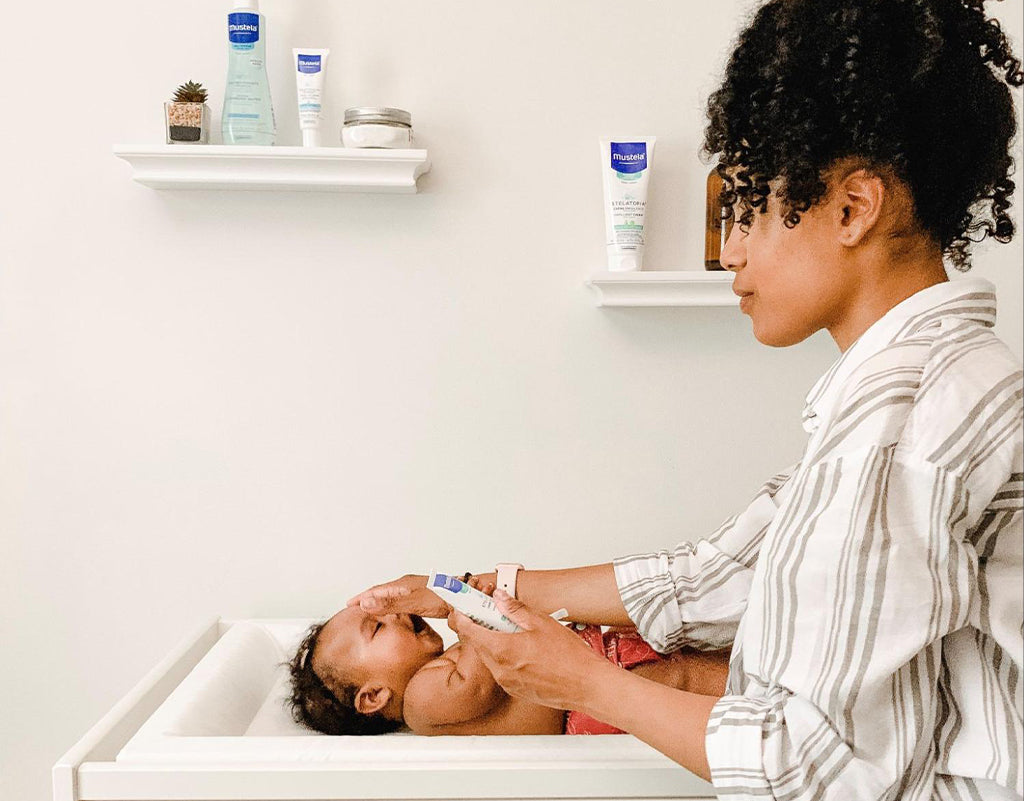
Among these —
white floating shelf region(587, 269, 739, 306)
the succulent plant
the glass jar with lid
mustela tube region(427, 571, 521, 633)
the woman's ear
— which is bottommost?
mustela tube region(427, 571, 521, 633)

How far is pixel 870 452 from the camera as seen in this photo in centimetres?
83

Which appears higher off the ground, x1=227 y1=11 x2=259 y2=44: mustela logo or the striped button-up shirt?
x1=227 y1=11 x2=259 y2=44: mustela logo

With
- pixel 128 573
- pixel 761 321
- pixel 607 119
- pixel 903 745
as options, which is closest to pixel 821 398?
pixel 761 321

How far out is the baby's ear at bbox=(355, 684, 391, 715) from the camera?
4.12ft

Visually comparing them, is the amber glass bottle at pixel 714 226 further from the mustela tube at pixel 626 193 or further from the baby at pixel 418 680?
the baby at pixel 418 680

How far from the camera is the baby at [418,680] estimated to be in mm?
1194

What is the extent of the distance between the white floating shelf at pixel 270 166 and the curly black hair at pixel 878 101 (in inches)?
23.9

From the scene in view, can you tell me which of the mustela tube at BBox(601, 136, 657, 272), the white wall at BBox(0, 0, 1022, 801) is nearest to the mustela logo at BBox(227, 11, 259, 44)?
the white wall at BBox(0, 0, 1022, 801)

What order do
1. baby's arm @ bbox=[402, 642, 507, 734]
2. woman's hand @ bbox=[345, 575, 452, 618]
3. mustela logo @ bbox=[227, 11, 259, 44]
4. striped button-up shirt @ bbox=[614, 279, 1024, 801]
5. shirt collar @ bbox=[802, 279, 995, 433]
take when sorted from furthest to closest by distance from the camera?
mustela logo @ bbox=[227, 11, 259, 44] → woman's hand @ bbox=[345, 575, 452, 618] → baby's arm @ bbox=[402, 642, 507, 734] → shirt collar @ bbox=[802, 279, 995, 433] → striped button-up shirt @ bbox=[614, 279, 1024, 801]

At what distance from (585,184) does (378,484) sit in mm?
575

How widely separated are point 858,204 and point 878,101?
0.09 m

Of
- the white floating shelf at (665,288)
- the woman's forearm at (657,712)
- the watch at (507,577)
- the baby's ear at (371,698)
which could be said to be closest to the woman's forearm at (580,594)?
the watch at (507,577)

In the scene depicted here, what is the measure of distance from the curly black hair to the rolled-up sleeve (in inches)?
16.3

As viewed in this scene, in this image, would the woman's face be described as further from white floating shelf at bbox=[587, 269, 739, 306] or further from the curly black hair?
white floating shelf at bbox=[587, 269, 739, 306]
